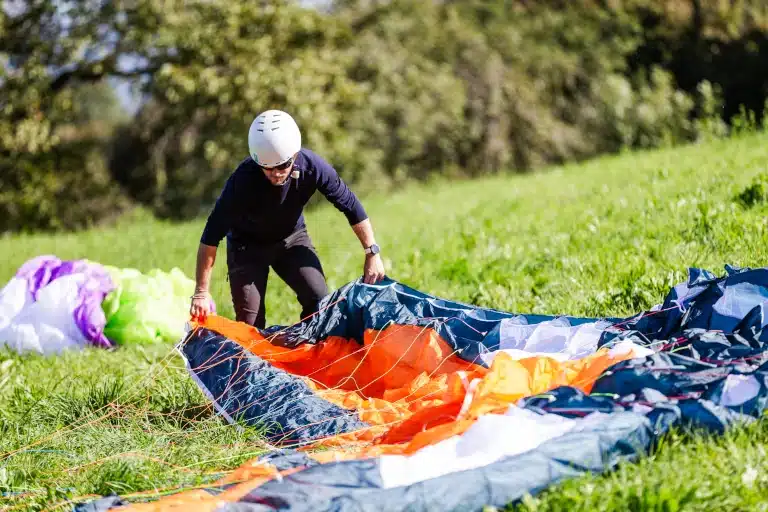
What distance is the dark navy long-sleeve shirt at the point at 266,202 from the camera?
4.87 metres

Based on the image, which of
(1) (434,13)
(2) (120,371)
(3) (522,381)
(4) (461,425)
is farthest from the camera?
(1) (434,13)

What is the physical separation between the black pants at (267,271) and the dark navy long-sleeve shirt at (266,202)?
7cm

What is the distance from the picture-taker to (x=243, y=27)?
51.7 ft

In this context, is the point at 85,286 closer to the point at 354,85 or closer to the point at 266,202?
the point at 266,202

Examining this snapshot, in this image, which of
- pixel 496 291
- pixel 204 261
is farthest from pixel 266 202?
pixel 496 291

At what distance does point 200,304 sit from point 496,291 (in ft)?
7.44

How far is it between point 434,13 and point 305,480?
18176mm

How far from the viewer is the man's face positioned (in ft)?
15.5

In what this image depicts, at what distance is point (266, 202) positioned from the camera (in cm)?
505

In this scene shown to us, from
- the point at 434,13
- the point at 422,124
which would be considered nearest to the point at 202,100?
the point at 422,124

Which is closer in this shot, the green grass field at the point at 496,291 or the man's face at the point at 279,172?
the green grass field at the point at 496,291

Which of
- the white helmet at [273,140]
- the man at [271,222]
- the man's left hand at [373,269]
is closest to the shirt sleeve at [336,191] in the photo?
the man at [271,222]

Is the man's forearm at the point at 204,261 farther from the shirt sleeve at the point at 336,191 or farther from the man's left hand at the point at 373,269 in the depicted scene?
the man's left hand at the point at 373,269

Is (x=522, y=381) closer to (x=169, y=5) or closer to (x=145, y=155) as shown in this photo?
(x=169, y=5)
